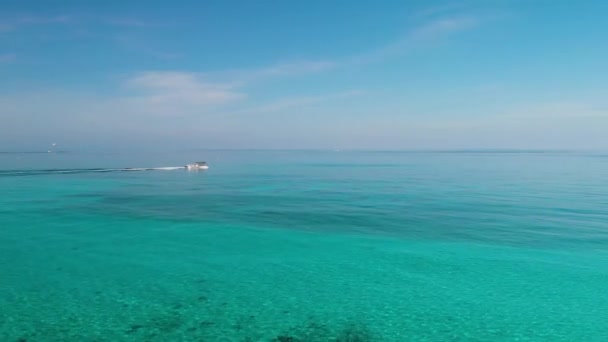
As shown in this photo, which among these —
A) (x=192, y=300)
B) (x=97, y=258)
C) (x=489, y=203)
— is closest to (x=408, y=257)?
(x=192, y=300)

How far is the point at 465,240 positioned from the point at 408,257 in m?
4.52

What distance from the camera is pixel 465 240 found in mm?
19312

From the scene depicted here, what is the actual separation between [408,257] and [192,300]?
30.0ft

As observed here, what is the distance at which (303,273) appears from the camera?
49.2 feet

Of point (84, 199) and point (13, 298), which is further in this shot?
point (84, 199)

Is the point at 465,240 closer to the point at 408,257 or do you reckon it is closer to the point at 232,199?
the point at 408,257

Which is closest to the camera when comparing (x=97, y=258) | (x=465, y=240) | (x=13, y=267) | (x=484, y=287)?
(x=484, y=287)

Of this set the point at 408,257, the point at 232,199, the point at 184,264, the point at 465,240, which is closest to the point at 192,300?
the point at 184,264

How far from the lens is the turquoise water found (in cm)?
1064

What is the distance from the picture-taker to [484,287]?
13.5 metres

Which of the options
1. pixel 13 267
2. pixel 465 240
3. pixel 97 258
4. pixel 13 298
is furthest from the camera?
pixel 465 240

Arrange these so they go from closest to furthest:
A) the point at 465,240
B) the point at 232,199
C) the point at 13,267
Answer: the point at 13,267, the point at 465,240, the point at 232,199

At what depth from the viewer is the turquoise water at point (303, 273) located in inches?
419

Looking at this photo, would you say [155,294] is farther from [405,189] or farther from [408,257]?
[405,189]
